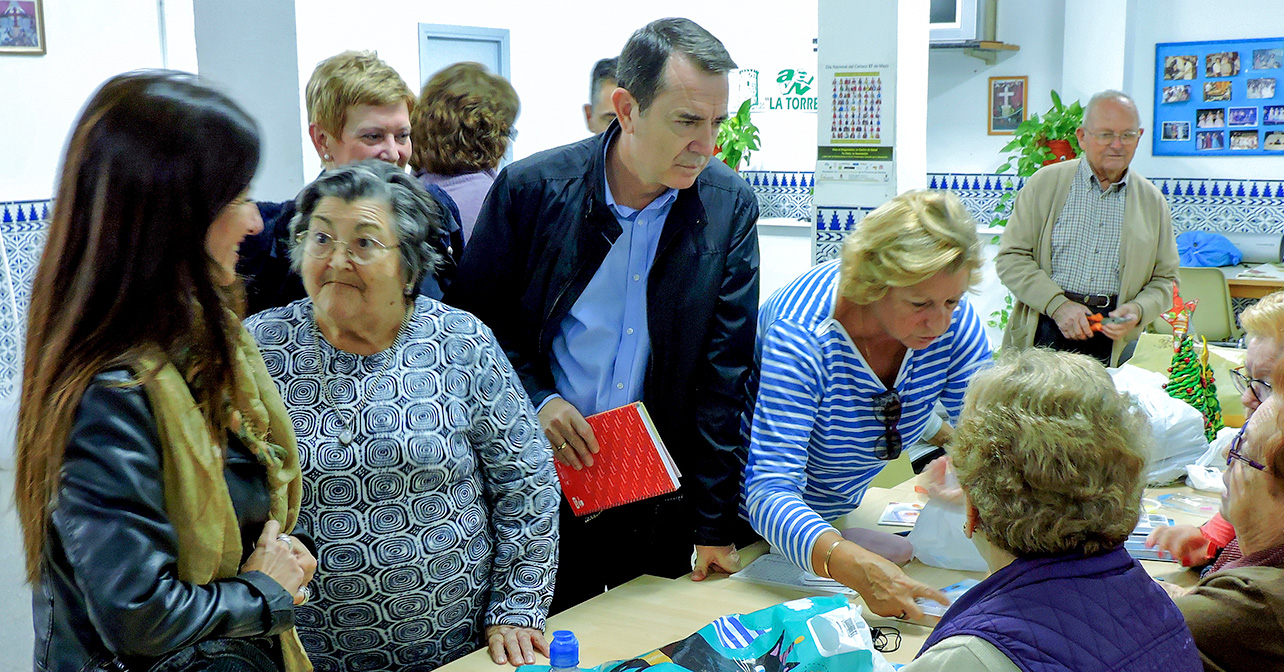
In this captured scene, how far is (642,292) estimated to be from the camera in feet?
8.26

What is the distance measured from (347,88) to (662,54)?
93cm

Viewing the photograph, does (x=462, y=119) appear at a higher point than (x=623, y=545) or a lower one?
higher

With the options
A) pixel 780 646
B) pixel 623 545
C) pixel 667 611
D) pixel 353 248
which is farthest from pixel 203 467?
pixel 623 545

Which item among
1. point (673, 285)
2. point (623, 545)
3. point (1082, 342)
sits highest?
point (673, 285)

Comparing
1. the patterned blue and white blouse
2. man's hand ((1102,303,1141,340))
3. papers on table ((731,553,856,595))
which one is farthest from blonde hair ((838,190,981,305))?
man's hand ((1102,303,1141,340))

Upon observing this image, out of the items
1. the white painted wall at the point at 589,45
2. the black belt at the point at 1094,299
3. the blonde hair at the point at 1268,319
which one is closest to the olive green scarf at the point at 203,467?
Answer: the blonde hair at the point at 1268,319

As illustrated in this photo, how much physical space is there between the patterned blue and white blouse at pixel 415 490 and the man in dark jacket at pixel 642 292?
311mm

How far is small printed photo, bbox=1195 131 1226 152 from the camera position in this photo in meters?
7.45

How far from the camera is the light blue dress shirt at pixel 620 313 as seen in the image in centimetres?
252

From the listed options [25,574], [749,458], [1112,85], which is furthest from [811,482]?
[1112,85]

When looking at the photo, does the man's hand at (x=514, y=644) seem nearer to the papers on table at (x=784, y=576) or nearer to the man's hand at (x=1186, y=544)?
the papers on table at (x=784, y=576)

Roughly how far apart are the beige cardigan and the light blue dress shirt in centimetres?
303

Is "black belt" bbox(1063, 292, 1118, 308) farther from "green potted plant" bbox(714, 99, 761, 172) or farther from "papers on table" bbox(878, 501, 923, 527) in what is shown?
"green potted plant" bbox(714, 99, 761, 172)

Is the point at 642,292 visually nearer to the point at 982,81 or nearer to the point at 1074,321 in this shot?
the point at 1074,321
